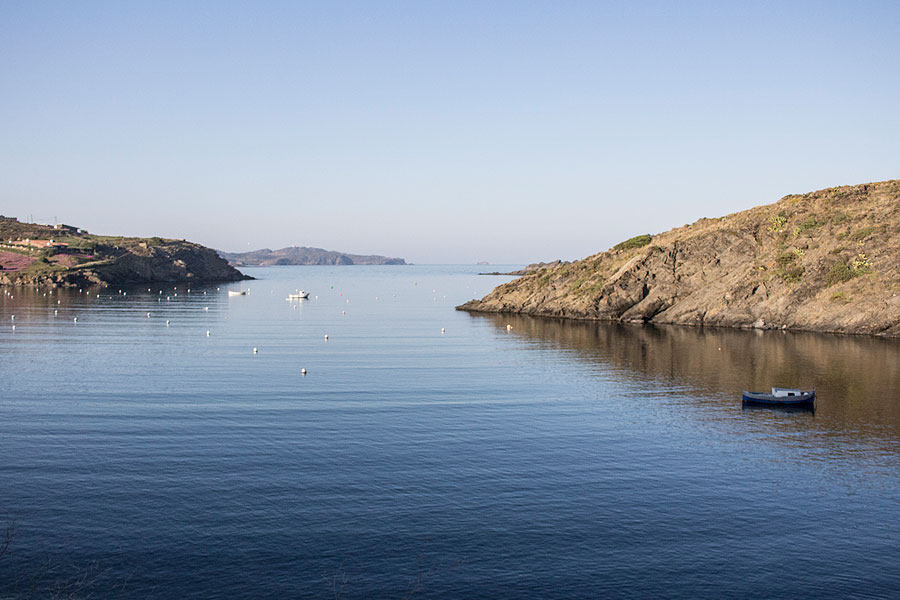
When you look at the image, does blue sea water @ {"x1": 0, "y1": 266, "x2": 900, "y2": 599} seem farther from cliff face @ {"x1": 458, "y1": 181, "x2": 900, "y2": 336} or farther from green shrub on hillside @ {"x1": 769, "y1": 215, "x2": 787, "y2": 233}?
green shrub on hillside @ {"x1": 769, "y1": 215, "x2": 787, "y2": 233}

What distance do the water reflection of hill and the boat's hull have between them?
3.75ft

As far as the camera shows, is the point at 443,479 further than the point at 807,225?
No

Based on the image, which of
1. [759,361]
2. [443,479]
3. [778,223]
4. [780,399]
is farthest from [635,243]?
[443,479]

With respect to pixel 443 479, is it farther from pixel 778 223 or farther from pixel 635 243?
pixel 635 243

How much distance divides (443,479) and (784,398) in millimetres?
31848

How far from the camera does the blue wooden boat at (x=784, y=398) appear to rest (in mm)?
55469

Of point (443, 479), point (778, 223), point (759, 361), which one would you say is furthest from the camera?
point (778, 223)

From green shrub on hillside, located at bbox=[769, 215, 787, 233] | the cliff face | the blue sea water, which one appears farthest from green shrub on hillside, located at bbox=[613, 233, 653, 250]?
the blue sea water

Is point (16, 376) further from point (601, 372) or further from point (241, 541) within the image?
point (601, 372)

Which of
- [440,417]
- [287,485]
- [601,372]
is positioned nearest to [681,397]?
[601,372]

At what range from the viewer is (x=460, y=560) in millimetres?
28109

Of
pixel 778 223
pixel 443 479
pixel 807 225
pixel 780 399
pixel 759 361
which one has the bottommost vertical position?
pixel 443 479

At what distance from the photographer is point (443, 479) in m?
37.3

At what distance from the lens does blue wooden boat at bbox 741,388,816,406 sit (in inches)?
2184
